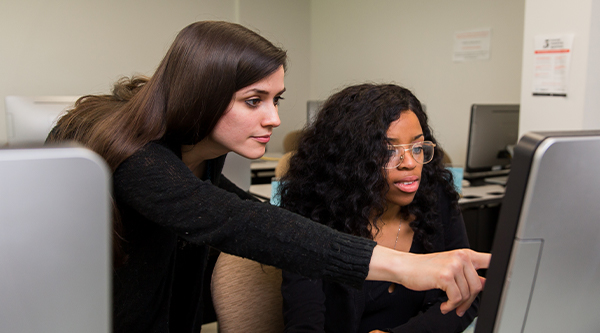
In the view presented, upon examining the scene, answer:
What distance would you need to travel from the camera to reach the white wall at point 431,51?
3785mm

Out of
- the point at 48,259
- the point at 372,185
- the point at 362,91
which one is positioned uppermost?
the point at 362,91

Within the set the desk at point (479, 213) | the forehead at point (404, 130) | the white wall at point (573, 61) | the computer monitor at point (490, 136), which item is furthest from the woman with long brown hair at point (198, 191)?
the computer monitor at point (490, 136)

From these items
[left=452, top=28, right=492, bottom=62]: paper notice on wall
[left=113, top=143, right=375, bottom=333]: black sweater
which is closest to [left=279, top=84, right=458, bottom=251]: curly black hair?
[left=113, top=143, right=375, bottom=333]: black sweater

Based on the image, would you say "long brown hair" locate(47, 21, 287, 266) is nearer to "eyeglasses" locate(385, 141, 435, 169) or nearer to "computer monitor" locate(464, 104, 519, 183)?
"eyeglasses" locate(385, 141, 435, 169)

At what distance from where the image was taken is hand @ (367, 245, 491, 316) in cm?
62

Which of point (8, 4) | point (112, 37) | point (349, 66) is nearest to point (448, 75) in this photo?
point (349, 66)

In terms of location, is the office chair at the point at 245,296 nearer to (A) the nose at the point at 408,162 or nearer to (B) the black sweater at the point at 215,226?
(B) the black sweater at the point at 215,226

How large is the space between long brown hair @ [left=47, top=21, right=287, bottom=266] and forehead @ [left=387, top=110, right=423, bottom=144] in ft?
1.36

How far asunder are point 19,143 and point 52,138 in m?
0.68

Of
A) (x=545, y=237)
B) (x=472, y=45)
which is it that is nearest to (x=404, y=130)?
(x=545, y=237)

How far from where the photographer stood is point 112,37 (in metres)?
4.52

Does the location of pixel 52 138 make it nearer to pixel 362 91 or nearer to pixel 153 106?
pixel 153 106

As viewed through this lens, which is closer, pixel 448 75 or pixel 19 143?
pixel 19 143

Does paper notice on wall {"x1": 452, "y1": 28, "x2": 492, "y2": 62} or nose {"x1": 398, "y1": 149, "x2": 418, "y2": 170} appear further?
paper notice on wall {"x1": 452, "y1": 28, "x2": 492, "y2": 62}
